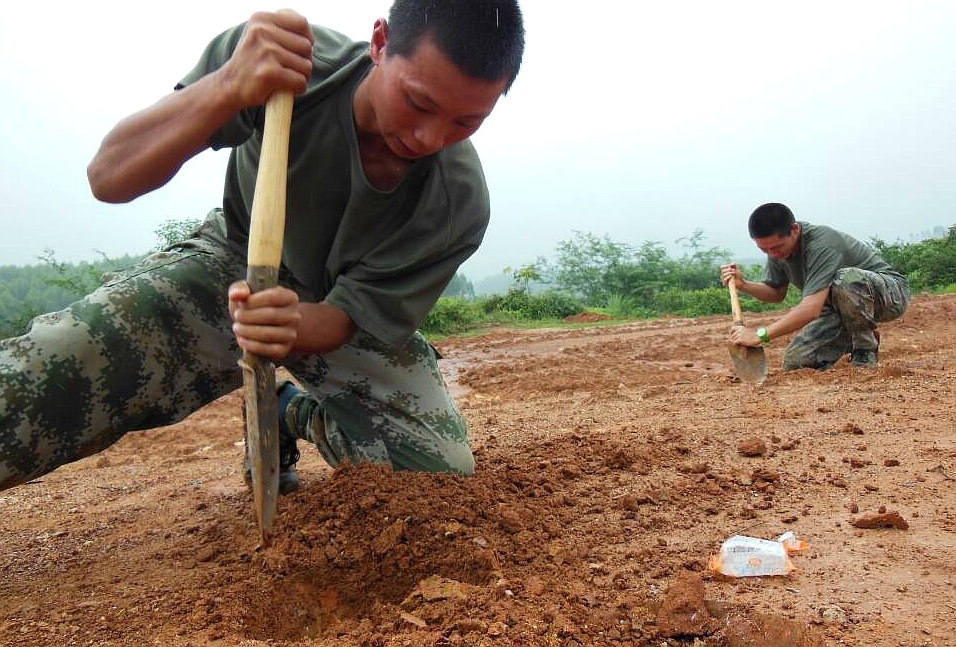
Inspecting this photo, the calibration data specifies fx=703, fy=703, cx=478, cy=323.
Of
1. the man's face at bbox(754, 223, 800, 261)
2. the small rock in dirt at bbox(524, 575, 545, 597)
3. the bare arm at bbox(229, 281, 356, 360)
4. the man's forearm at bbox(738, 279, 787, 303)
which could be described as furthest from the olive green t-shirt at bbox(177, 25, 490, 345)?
the man's forearm at bbox(738, 279, 787, 303)

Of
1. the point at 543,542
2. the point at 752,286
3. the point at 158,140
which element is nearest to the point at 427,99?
the point at 158,140

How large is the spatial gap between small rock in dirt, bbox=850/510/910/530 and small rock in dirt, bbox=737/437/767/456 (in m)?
0.66

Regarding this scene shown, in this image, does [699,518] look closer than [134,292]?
Yes

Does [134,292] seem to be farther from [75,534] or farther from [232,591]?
[232,591]

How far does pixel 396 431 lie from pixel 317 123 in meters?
1.07

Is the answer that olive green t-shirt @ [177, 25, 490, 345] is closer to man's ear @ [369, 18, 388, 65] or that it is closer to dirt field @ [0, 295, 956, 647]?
man's ear @ [369, 18, 388, 65]

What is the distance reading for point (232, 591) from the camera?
5.50ft

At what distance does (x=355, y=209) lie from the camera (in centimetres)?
218

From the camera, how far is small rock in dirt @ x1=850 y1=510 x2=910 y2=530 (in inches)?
70.5

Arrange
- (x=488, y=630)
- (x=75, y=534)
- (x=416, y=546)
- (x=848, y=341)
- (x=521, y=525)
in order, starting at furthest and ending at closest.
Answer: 1. (x=848, y=341)
2. (x=75, y=534)
3. (x=521, y=525)
4. (x=416, y=546)
5. (x=488, y=630)

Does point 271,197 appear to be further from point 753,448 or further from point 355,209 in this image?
point 753,448

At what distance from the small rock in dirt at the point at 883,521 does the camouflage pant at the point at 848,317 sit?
3.00m

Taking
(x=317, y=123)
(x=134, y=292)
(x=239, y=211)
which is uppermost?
(x=317, y=123)

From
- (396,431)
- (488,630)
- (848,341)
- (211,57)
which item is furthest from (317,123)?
(848,341)
